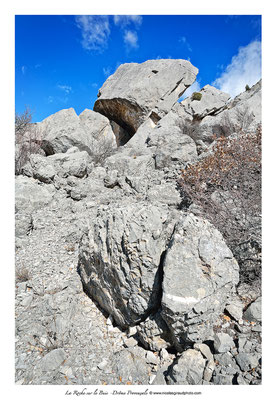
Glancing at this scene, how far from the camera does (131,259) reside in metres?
3.12

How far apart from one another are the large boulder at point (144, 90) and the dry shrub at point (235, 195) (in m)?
8.80

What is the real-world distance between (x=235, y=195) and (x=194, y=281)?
2258mm

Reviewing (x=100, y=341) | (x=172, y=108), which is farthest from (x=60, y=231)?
(x=172, y=108)

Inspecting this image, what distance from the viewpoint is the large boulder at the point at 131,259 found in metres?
3.08

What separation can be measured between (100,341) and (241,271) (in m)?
2.31

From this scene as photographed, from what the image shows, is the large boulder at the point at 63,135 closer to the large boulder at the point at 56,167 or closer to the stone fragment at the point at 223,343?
the large boulder at the point at 56,167

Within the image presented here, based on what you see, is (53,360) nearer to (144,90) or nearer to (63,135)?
(63,135)

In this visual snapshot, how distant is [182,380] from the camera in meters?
2.51

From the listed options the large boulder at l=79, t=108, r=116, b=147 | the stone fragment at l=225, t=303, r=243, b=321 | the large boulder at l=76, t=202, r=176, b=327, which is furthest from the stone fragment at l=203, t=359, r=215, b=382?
the large boulder at l=79, t=108, r=116, b=147

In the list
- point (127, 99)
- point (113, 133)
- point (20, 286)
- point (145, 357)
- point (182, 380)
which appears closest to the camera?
point (182, 380)

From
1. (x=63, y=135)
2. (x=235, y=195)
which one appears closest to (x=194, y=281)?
(x=235, y=195)

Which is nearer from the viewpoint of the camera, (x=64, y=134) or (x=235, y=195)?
(x=235, y=195)

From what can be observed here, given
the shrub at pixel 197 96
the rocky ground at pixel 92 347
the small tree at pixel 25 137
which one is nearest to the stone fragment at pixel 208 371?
the rocky ground at pixel 92 347

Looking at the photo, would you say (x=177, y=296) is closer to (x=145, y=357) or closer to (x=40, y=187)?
(x=145, y=357)
